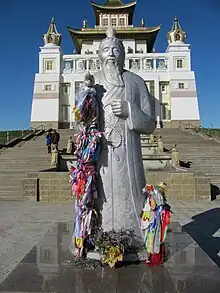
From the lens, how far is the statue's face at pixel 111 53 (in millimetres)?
3801

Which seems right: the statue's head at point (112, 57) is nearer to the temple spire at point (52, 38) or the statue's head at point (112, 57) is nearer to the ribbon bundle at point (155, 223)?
the ribbon bundle at point (155, 223)

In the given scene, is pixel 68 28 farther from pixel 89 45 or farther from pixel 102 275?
pixel 102 275

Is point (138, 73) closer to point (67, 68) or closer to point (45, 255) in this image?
point (67, 68)

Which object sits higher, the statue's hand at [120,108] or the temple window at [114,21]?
the temple window at [114,21]

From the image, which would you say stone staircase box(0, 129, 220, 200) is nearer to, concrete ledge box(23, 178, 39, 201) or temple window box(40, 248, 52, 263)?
concrete ledge box(23, 178, 39, 201)

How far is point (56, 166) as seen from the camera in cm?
1599

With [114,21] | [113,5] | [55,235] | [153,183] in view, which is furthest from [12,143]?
[113,5]

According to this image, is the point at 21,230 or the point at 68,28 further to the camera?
the point at 68,28

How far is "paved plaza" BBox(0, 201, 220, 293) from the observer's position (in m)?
3.33

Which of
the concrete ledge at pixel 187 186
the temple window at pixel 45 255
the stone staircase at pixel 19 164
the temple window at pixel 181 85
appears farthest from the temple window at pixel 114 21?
the temple window at pixel 45 255

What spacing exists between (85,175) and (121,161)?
1.44 ft

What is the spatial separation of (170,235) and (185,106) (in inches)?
1619

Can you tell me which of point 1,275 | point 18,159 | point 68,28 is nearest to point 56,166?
point 18,159

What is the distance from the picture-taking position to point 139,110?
3.78m
